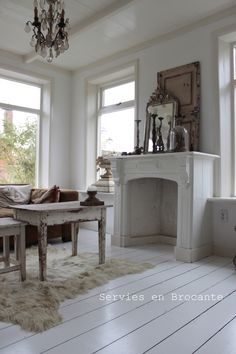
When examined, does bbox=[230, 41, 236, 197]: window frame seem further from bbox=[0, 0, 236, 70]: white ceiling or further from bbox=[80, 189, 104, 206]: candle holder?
bbox=[80, 189, 104, 206]: candle holder

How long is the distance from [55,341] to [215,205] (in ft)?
8.30

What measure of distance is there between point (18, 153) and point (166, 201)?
104 inches

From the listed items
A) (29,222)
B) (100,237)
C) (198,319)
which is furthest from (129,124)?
(198,319)

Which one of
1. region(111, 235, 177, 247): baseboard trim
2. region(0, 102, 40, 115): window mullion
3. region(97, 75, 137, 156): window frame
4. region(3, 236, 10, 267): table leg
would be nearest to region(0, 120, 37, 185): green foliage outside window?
region(0, 102, 40, 115): window mullion

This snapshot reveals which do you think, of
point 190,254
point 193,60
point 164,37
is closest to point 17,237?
point 190,254

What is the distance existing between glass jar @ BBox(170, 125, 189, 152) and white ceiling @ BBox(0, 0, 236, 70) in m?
1.36

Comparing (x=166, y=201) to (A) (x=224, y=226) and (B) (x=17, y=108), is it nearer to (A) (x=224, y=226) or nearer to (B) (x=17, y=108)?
(A) (x=224, y=226)

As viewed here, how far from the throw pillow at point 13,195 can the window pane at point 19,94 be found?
4.95 feet

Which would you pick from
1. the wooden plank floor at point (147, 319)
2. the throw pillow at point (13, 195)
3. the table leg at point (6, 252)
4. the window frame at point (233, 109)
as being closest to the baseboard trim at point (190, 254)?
the wooden plank floor at point (147, 319)

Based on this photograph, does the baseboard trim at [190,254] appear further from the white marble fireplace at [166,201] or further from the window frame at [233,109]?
the window frame at [233,109]

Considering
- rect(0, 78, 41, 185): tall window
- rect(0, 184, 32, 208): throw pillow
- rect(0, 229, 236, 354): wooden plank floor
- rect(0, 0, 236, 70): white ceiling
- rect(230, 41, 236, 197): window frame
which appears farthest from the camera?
rect(0, 78, 41, 185): tall window

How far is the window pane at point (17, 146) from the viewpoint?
5074mm

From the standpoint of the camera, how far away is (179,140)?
3615mm

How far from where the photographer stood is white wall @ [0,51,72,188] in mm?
5406
